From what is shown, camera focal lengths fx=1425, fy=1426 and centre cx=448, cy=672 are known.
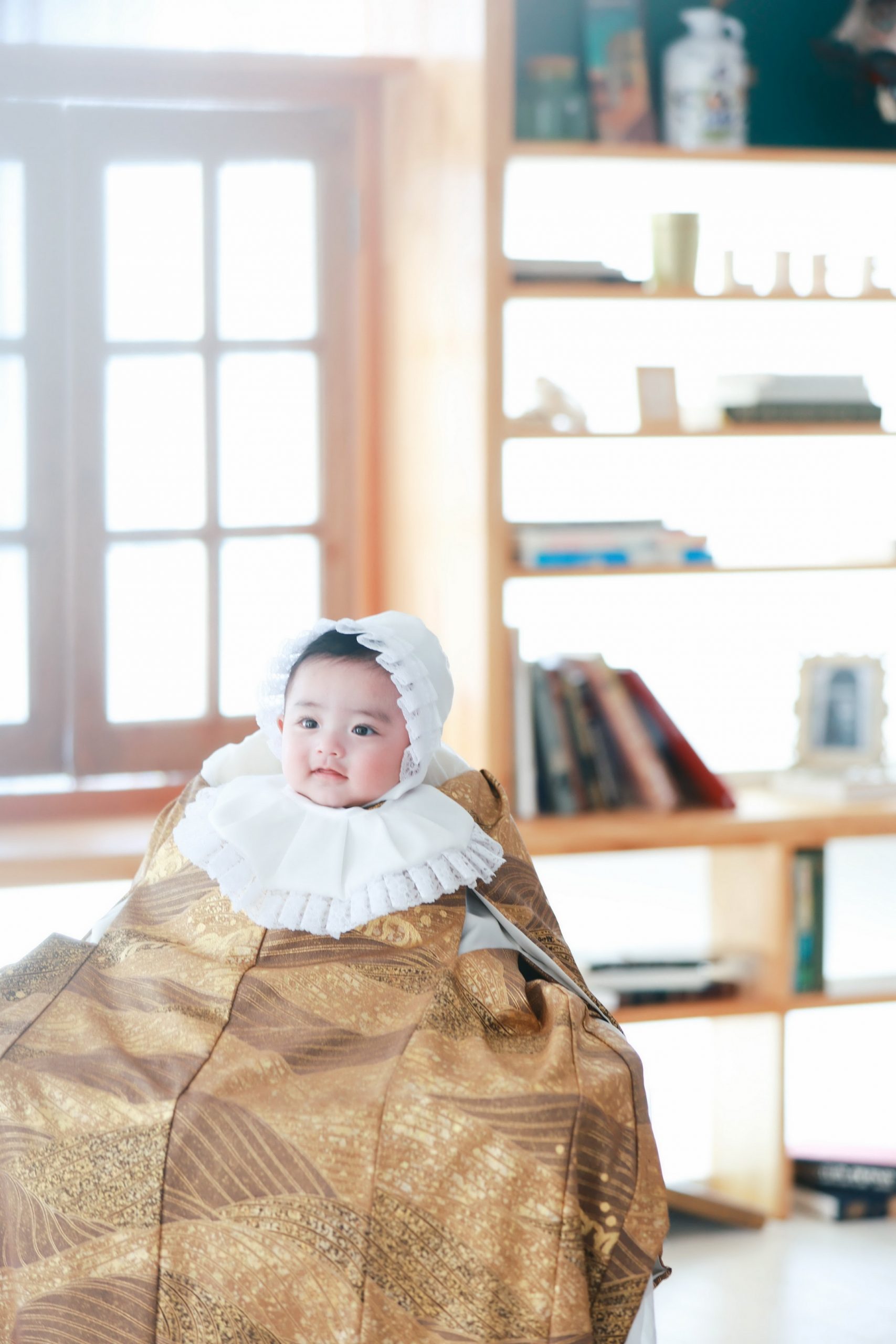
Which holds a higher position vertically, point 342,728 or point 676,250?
point 676,250

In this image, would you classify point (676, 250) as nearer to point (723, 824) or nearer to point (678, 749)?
point (678, 749)

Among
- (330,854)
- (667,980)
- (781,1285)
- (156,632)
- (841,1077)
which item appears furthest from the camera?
(841,1077)

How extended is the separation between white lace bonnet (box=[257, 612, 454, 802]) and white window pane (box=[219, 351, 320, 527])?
1098 millimetres

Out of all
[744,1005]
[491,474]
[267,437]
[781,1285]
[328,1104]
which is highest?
[267,437]

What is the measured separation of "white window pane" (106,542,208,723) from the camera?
2.64m

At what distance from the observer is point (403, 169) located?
102 inches

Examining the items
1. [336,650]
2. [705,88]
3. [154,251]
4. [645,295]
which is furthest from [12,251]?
[336,650]

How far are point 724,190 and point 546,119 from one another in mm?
390

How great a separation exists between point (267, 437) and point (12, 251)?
0.55m

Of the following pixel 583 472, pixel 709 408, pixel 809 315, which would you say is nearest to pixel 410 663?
pixel 709 408

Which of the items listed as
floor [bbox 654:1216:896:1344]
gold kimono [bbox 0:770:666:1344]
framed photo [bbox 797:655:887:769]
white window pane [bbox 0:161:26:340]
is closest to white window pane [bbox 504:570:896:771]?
framed photo [bbox 797:655:887:769]

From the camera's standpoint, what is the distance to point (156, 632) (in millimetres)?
2672

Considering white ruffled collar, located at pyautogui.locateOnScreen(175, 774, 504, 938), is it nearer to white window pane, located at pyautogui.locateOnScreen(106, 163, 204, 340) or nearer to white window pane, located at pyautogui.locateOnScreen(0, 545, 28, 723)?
white window pane, located at pyautogui.locateOnScreen(0, 545, 28, 723)

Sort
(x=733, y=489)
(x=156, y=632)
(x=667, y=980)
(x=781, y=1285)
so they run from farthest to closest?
(x=733, y=489)
(x=156, y=632)
(x=667, y=980)
(x=781, y=1285)
